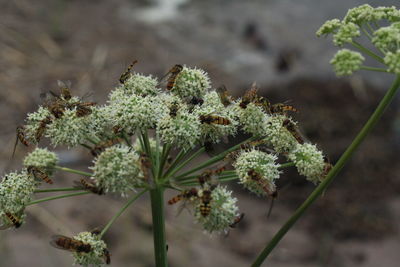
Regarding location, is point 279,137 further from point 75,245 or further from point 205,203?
point 75,245

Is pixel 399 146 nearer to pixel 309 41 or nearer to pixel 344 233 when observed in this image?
pixel 344 233

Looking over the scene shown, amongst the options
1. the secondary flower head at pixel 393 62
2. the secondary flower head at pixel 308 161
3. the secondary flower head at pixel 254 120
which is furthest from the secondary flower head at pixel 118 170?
the secondary flower head at pixel 393 62

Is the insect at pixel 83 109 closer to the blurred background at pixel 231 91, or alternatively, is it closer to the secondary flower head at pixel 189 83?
the secondary flower head at pixel 189 83

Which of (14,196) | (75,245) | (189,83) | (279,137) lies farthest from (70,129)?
(279,137)

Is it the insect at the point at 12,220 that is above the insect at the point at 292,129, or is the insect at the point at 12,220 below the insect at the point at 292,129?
below

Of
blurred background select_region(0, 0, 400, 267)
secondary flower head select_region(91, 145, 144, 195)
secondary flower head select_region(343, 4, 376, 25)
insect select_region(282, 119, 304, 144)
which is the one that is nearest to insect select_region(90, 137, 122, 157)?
secondary flower head select_region(91, 145, 144, 195)

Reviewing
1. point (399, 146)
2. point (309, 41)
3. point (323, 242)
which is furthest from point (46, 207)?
point (309, 41)
